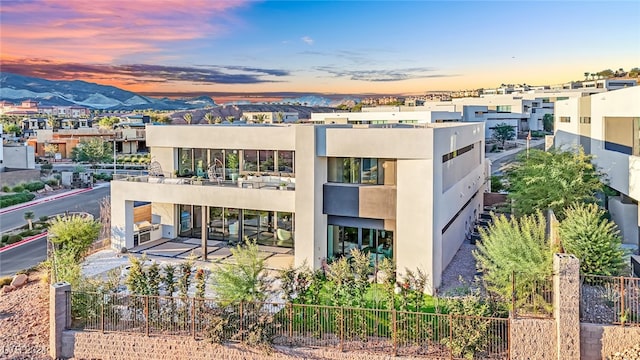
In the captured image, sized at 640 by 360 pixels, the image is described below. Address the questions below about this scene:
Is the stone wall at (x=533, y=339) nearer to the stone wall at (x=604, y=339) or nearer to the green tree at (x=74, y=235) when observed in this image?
the stone wall at (x=604, y=339)

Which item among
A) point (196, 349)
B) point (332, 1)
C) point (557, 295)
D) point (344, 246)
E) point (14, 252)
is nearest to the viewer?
point (557, 295)

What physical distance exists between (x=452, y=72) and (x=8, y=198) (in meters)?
48.6

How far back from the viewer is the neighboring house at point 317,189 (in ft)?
55.3

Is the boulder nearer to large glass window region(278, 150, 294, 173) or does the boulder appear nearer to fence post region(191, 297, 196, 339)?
fence post region(191, 297, 196, 339)

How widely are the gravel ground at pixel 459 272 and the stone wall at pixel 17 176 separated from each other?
43.4 m

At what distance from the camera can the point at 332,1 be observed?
3775cm

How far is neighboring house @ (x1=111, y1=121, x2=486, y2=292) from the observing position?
16859mm

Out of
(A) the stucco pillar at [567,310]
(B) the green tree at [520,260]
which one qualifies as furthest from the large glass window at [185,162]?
(A) the stucco pillar at [567,310]

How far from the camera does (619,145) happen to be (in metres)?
23.4

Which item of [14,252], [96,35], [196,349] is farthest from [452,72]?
[196,349]

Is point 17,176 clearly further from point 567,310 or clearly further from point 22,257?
point 567,310

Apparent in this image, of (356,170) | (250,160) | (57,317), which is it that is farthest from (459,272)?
(57,317)

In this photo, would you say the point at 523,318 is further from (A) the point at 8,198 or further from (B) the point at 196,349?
(A) the point at 8,198

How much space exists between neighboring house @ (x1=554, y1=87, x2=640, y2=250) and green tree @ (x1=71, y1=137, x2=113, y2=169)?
58.3 m
